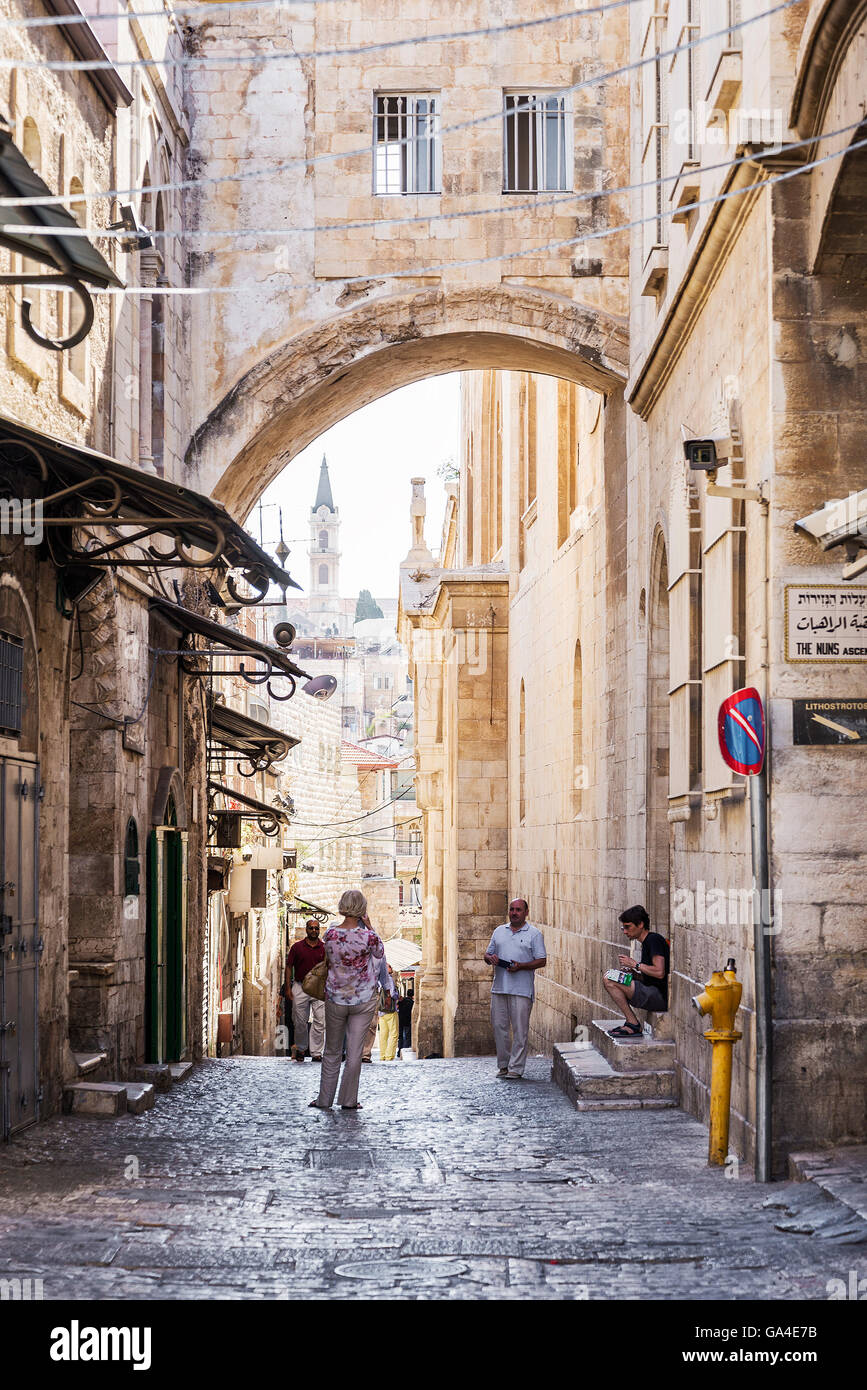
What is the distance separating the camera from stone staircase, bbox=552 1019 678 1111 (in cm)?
1138

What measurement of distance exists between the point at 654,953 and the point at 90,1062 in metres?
4.01

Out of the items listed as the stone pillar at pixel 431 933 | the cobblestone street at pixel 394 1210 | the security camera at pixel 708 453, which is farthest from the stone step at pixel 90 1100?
the stone pillar at pixel 431 933

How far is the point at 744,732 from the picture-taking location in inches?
319

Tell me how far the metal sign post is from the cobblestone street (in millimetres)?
345

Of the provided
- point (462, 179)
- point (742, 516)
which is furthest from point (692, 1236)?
point (462, 179)

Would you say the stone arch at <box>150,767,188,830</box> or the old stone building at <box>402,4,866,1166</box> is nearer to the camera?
the old stone building at <box>402,4,866,1166</box>

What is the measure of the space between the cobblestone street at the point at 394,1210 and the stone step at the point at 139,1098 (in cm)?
11

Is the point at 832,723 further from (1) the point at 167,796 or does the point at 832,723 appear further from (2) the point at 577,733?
(2) the point at 577,733

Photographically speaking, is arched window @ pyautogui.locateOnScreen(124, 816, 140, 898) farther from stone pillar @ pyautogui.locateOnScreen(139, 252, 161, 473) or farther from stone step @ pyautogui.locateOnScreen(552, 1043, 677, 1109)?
stone step @ pyautogui.locateOnScreen(552, 1043, 677, 1109)

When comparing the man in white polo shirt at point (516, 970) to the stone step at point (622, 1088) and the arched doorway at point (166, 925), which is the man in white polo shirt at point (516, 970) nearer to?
the stone step at point (622, 1088)

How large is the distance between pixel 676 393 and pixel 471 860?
48.3ft

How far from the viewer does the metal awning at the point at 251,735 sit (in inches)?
768

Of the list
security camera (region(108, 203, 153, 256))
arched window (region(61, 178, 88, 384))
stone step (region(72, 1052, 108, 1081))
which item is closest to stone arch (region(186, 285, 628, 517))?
→ security camera (region(108, 203, 153, 256))

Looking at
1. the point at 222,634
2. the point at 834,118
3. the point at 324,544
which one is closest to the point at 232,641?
the point at 222,634
